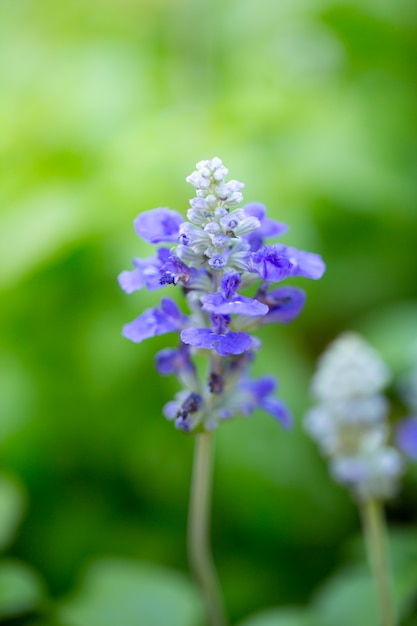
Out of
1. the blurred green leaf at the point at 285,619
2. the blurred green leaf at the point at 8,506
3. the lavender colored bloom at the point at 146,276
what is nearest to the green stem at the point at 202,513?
the blurred green leaf at the point at 285,619

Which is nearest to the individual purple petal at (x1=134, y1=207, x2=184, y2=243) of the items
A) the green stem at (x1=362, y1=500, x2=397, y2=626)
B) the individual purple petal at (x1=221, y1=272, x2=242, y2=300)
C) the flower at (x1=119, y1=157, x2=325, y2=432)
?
the flower at (x1=119, y1=157, x2=325, y2=432)

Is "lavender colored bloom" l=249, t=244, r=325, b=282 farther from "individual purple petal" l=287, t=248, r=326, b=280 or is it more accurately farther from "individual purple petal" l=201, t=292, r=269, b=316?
"individual purple petal" l=201, t=292, r=269, b=316

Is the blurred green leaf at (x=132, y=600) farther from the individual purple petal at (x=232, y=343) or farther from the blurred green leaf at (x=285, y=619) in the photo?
the individual purple petal at (x=232, y=343)

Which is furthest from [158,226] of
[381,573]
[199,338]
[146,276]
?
[381,573]

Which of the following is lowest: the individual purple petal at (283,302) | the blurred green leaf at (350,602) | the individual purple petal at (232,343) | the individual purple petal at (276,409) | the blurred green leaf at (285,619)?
the blurred green leaf at (285,619)

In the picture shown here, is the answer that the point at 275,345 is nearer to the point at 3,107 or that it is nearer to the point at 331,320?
the point at 331,320

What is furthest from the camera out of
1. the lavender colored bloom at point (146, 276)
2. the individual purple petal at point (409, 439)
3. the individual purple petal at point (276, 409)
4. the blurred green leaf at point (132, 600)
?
the individual purple petal at point (409, 439)

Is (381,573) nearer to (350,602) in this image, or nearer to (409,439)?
(350,602)
